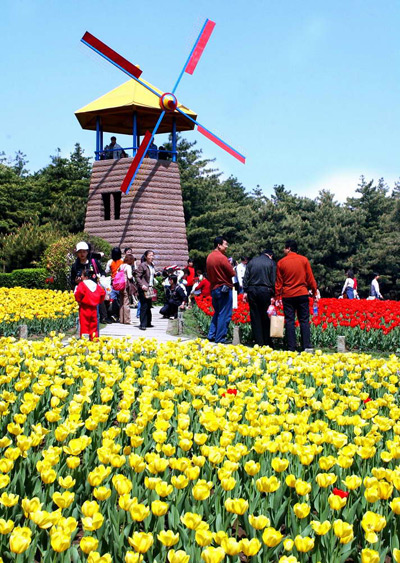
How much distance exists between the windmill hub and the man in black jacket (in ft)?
49.2

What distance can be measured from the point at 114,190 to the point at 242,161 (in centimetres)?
549

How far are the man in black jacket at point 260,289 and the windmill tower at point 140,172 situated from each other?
14.8m

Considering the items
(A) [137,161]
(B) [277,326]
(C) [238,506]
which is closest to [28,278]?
(A) [137,161]

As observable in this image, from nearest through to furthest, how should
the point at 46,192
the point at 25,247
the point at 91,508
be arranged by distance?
the point at 91,508
the point at 25,247
the point at 46,192

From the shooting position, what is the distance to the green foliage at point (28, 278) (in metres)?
24.0

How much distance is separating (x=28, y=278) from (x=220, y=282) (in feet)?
54.3

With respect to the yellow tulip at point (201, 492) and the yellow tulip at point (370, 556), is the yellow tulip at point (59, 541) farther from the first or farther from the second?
the yellow tulip at point (370, 556)

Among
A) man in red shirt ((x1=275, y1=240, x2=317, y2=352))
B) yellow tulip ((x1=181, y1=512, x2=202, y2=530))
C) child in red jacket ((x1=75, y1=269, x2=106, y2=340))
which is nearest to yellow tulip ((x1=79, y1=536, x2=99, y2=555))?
yellow tulip ((x1=181, y1=512, x2=202, y2=530))

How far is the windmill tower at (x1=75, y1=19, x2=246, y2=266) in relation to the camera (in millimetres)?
23594

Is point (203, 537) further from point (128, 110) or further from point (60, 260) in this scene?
point (128, 110)

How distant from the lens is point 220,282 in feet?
32.4

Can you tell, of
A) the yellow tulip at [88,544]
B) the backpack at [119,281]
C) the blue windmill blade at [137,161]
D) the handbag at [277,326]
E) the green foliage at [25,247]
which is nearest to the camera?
the yellow tulip at [88,544]

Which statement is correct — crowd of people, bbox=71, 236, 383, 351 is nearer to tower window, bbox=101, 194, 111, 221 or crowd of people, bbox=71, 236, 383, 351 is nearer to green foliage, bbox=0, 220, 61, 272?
tower window, bbox=101, 194, 111, 221

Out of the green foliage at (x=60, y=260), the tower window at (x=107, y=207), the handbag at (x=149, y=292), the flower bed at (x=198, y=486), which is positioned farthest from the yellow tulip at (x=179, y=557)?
the tower window at (x=107, y=207)
